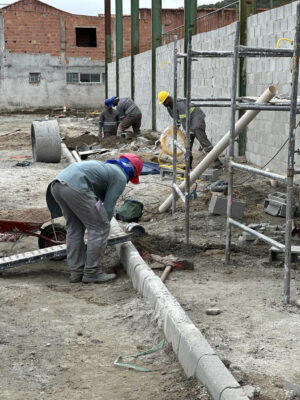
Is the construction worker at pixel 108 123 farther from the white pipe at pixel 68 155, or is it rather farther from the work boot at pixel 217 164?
the work boot at pixel 217 164

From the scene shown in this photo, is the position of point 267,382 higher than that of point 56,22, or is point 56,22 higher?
point 56,22

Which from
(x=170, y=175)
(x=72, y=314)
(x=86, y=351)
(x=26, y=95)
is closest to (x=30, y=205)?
(x=170, y=175)

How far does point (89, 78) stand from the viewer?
39.3 meters

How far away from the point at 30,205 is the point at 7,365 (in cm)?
588

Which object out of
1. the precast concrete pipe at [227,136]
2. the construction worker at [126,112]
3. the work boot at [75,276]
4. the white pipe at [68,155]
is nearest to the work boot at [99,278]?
the work boot at [75,276]

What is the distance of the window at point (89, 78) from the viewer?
39094 mm

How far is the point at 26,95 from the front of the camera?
124 ft

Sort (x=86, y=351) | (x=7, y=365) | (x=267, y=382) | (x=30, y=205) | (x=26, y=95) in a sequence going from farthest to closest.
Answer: (x=26, y=95) → (x=30, y=205) → (x=86, y=351) → (x=7, y=365) → (x=267, y=382)

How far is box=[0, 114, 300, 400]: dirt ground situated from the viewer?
3510mm

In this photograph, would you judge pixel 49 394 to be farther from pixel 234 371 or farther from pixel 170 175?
pixel 170 175

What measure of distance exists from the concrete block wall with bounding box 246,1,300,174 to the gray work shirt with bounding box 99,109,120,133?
7.34 m

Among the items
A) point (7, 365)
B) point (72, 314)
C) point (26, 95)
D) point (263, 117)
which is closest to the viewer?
point (7, 365)

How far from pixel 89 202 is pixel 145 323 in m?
1.55

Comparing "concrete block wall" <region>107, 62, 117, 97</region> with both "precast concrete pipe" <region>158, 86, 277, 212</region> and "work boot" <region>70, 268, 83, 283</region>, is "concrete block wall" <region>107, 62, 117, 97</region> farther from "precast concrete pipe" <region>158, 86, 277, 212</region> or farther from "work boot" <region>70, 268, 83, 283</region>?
"work boot" <region>70, 268, 83, 283</region>
